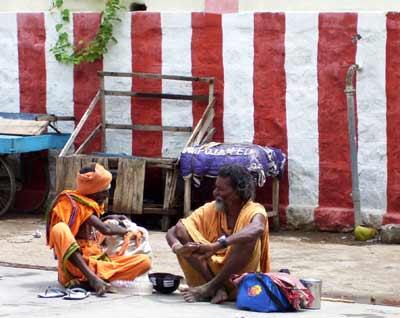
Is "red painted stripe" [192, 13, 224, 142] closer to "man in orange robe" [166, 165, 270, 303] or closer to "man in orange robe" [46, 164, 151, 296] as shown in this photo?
"man in orange robe" [46, 164, 151, 296]

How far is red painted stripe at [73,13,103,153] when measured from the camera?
13.3m

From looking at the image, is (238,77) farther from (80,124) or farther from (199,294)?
(199,294)

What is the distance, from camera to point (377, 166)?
11836 millimetres

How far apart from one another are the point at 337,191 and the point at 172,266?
2701 millimetres

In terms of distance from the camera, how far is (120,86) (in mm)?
13109

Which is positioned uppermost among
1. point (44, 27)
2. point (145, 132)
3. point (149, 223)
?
point (44, 27)

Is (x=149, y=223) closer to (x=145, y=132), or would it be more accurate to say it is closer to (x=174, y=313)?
(x=145, y=132)

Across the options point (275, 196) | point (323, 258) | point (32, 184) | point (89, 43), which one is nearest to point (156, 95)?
point (89, 43)

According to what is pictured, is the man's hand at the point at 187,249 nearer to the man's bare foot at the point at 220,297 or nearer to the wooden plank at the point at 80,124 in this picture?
the man's bare foot at the point at 220,297

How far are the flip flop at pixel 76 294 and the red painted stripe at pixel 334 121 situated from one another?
175 inches

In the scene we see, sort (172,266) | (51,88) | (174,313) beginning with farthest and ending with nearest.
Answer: (51,88)
(172,266)
(174,313)

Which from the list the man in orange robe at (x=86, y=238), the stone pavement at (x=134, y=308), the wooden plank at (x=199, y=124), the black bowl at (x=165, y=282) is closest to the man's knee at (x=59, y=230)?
the man in orange robe at (x=86, y=238)

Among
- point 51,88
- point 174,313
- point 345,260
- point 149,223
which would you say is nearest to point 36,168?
point 51,88

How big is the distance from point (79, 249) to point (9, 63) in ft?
19.9
